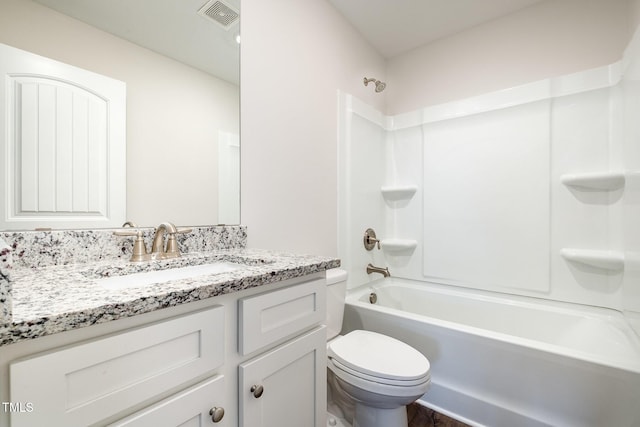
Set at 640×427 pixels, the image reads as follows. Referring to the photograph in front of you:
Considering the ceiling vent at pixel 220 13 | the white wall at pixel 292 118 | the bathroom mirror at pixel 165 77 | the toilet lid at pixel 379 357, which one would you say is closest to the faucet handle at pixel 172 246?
the bathroom mirror at pixel 165 77

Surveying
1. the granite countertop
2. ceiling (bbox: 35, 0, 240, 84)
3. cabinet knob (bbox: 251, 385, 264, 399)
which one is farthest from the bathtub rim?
ceiling (bbox: 35, 0, 240, 84)

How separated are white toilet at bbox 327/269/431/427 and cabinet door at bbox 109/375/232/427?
27.4 inches

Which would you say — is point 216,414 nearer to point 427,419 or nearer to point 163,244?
point 163,244

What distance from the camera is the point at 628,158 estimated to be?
152cm

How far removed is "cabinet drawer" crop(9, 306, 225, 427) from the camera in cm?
43

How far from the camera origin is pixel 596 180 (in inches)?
64.7

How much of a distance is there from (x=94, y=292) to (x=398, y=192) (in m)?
2.17

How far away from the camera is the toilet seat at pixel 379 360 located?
45.6 inches

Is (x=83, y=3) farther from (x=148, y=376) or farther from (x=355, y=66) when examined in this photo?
(x=355, y=66)

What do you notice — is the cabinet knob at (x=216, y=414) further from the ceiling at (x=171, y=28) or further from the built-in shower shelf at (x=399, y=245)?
the built-in shower shelf at (x=399, y=245)

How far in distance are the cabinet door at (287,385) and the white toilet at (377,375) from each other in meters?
0.28

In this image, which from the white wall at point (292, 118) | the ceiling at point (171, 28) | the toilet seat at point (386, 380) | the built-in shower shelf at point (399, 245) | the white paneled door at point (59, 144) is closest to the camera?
the white paneled door at point (59, 144)

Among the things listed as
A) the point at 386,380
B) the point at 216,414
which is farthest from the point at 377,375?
the point at 216,414

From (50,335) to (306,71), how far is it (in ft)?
5.61
